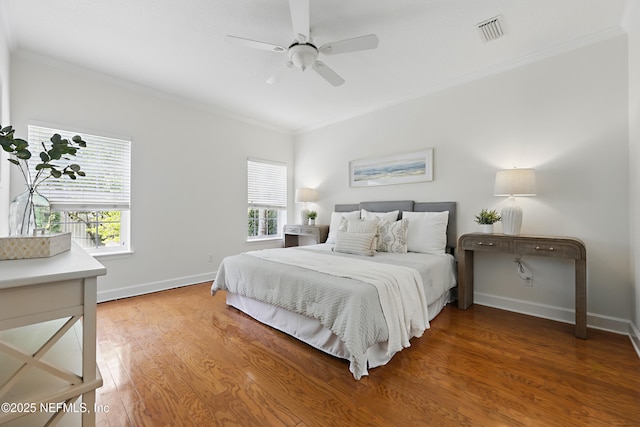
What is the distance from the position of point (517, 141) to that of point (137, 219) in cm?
463

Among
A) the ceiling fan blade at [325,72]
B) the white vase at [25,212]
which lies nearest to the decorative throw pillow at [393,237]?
the ceiling fan blade at [325,72]

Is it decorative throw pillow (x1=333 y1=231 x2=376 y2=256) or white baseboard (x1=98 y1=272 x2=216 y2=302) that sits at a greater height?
decorative throw pillow (x1=333 y1=231 x2=376 y2=256)

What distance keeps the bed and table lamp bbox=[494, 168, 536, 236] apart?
25.4 inches

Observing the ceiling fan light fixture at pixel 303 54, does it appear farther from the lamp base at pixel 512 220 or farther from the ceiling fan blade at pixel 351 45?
the lamp base at pixel 512 220

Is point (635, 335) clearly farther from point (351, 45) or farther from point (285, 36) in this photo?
point (285, 36)

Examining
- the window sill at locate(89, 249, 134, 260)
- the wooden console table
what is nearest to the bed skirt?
the wooden console table

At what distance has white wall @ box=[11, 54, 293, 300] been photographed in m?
2.97

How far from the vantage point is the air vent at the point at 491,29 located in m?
2.32

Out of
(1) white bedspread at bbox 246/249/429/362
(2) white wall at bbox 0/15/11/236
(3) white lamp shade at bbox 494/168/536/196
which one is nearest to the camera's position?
(1) white bedspread at bbox 246/249/429/362

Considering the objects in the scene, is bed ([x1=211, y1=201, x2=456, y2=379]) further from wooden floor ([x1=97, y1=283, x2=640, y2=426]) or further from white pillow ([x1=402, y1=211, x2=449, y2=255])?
wooden floor ([x1=97, y1=283, x2=640, y2=426])

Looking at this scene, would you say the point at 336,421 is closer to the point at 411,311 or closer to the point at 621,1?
A: the point at 411,311

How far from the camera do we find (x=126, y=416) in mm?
1453

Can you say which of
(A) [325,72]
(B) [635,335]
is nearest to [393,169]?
(A) [325,72]

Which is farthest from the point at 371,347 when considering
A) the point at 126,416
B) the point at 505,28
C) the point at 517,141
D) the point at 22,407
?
the point at 505,28
